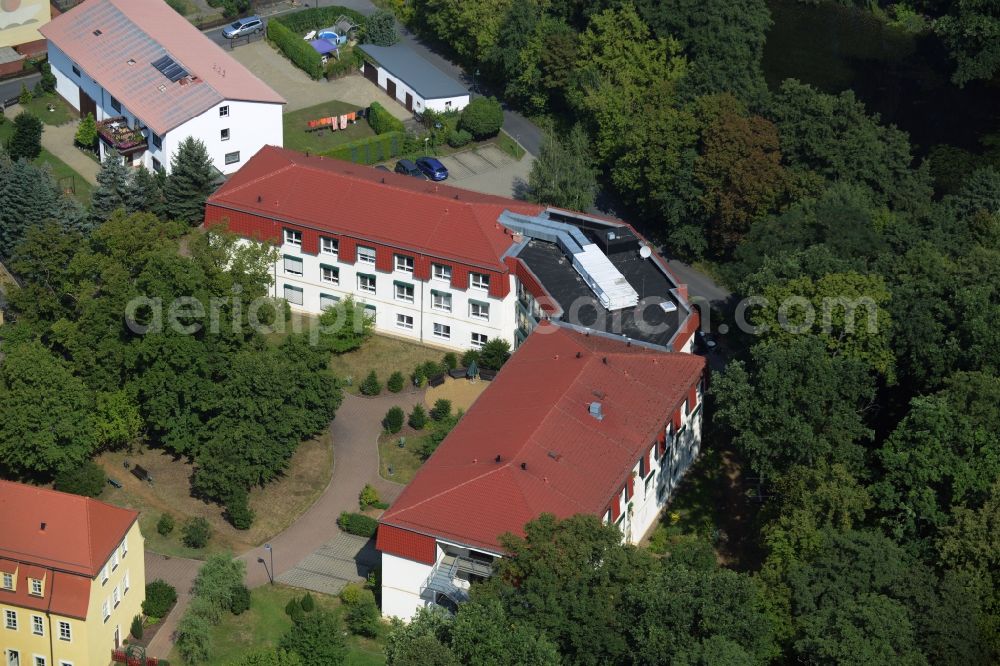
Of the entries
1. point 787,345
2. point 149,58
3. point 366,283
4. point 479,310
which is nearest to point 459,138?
point 149,58

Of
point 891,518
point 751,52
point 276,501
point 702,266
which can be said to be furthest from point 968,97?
point 276,501

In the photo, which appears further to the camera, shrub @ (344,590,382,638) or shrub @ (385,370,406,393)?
shrub @ (385,370,406,393)

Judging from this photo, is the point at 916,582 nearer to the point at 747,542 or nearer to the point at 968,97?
the point at 747,542

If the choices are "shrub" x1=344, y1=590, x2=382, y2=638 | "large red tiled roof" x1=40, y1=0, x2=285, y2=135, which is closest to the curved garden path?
"shrub" x1=344, y1=590, x2=382, y2=638

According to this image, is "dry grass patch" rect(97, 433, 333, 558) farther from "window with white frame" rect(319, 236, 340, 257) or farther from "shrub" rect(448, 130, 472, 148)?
"shrub" rect(448, 130, 472, 148)

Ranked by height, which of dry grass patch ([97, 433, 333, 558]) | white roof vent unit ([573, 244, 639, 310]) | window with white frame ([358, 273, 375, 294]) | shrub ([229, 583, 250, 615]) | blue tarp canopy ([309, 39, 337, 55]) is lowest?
dry grass patch ([97, 433, 333, 558])

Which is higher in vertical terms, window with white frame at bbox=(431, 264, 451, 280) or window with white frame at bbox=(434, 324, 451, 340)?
window with white frame at bbox=(431, 264, 451, 280)

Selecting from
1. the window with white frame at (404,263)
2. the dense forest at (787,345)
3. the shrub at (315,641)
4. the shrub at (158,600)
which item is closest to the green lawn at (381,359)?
the window with white frame at (404,263)
